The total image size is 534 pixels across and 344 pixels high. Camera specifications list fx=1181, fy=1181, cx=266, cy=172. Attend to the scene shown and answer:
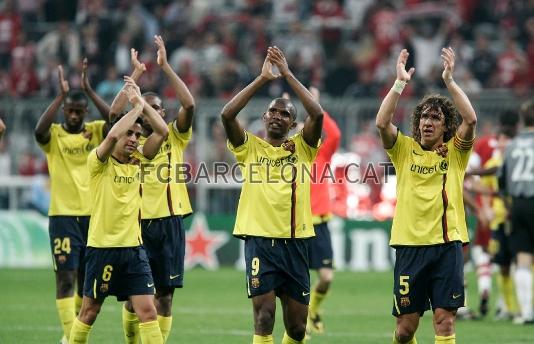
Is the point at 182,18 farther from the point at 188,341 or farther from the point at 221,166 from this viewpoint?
the point at 188,341

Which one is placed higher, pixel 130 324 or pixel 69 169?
pixel 69 169

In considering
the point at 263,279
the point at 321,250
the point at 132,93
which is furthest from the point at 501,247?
the point at 132,93

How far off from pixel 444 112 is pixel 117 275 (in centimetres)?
342

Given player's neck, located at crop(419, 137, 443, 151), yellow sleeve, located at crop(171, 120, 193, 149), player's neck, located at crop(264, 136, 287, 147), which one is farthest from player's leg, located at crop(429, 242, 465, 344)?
yellow sleeve, located at crop(171, 120, 193, 149)

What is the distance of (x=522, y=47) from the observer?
28.8m

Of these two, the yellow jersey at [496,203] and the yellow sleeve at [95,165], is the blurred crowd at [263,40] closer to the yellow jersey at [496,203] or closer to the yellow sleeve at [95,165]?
the yellow jersey at [496,203]

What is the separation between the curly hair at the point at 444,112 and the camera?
1073 centimetres

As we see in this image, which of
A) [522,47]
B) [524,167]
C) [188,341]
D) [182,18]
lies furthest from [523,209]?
[182,18]

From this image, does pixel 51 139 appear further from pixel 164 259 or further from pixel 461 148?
pixel 461 148

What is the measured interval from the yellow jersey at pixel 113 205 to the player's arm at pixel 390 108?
2498 mm

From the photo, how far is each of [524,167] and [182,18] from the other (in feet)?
50.8

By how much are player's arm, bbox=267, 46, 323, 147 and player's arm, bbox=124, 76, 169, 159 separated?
1.34 m

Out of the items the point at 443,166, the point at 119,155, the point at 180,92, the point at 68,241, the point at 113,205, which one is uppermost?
the point at 180,92

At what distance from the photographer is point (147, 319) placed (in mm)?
11008
